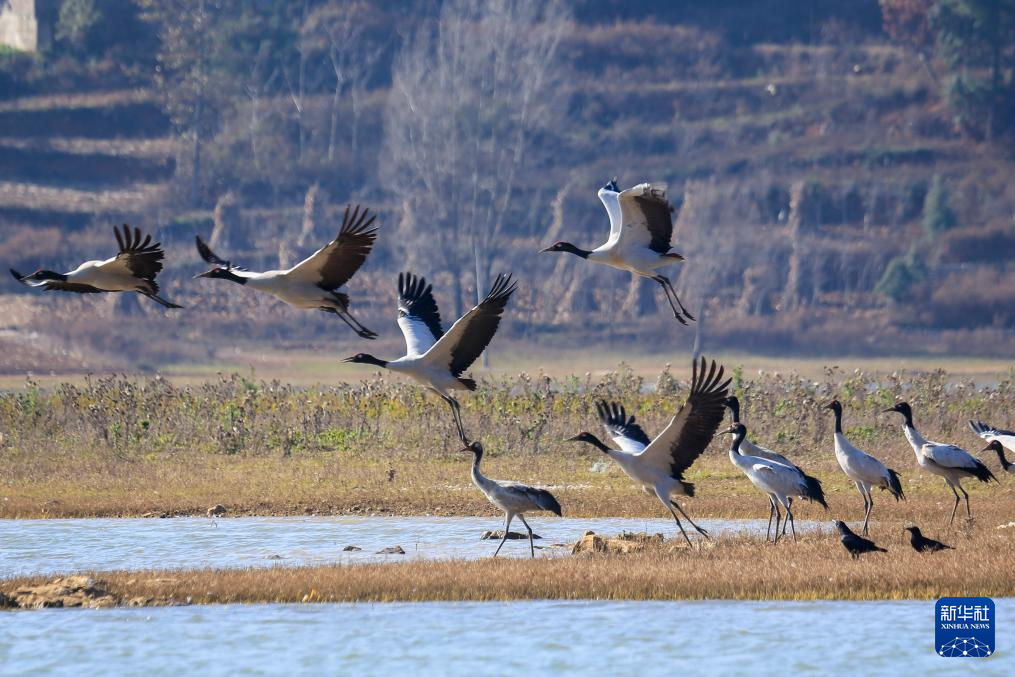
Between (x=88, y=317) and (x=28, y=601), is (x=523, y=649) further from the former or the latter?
(x=88, y=317)

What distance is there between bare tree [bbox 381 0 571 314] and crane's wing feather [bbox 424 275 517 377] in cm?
3439

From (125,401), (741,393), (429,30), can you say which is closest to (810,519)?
(741,393)

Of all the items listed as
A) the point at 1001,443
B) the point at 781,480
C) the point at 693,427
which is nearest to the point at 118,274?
the point at 693,427

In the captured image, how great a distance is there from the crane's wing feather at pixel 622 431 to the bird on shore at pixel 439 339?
1345 mm

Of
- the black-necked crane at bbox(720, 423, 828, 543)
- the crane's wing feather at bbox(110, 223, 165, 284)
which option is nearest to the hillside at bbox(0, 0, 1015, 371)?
the crane's wing feather at bbox(110, 223, 165, 284)

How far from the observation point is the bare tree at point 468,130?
53656mm

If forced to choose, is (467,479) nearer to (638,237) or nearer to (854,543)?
(638,237)

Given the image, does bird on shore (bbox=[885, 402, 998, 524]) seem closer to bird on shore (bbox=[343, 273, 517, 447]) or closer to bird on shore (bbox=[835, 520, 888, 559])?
bird on shore (bbox=[835, 520, 888, 559])

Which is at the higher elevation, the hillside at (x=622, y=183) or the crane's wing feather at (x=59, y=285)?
the hillside at (x=622, y=183)

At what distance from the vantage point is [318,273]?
15.3m

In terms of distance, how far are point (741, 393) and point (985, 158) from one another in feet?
117

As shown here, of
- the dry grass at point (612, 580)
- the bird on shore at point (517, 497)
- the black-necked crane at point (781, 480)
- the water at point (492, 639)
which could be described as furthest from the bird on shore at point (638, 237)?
the water at point (492, 639)

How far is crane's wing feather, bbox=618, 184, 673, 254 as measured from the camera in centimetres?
1652

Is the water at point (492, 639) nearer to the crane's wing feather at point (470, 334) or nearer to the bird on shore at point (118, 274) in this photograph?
the crane's wing feather at point (470, 334)
